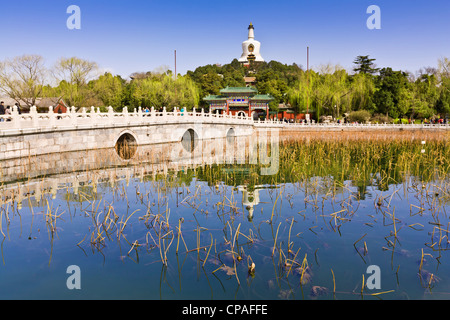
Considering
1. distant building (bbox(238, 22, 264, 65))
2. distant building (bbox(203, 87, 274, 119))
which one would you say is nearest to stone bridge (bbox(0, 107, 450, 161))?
distant building (bbox(203, 87, 274, 119))

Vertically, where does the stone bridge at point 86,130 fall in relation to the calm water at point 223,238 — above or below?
above

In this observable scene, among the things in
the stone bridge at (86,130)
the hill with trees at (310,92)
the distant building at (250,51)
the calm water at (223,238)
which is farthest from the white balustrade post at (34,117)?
the distant building at (250,51)

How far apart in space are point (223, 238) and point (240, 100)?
123 ft

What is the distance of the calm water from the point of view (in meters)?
5.19

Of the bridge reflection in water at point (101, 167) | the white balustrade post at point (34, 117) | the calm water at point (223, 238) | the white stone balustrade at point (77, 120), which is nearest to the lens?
the calm water at point (223, 238)

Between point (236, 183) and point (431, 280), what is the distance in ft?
23.2

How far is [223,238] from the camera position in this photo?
22.7 ft

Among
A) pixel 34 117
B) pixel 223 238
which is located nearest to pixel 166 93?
pixel 34 117

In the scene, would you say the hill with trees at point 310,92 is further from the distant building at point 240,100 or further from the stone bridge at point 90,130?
the stone bridge at point 90,130

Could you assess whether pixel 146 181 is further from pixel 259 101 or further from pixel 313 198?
pixel 259 101

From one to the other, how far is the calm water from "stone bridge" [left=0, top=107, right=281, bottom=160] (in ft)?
11.7

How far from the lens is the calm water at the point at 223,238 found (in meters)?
5.19

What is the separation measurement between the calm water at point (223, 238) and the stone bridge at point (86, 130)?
357 centimetres
